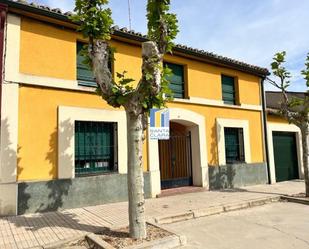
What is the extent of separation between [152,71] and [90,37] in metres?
1.43

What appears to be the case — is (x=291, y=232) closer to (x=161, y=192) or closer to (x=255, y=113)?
(x=161, y=192)

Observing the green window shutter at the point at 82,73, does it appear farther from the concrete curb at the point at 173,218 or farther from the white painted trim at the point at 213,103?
the concrete curb at the point at 173,218

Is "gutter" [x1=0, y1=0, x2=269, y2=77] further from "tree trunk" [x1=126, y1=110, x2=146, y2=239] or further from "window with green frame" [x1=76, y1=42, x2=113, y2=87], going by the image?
"tree trunk" [x1=126, y1=110, x2=146, y2=239]

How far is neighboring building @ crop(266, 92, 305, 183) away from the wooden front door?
13.5ft

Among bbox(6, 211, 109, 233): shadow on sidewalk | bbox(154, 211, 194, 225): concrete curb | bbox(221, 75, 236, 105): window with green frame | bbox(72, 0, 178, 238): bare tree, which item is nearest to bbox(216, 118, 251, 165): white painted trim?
bbox(221, 75, 236, 105): window with green frame

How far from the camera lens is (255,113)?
41.5 feet

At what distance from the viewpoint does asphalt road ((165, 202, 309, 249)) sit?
17.7ft

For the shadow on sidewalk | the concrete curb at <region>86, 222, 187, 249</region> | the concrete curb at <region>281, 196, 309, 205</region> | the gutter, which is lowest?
the concrete curb at <region>86, 222, 187, 249</region>

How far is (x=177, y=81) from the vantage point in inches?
413

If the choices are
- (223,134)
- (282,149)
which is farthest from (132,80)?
(282,149)

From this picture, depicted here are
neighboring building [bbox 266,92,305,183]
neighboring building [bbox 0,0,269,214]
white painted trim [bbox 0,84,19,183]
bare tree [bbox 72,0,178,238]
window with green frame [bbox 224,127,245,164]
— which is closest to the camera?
bare tree [bbox 72,0,178,238]

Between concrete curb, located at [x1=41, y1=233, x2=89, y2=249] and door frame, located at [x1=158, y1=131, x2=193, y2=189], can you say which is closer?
concrete curb, located at [x1=41, y1=233, x2=89, y2=249]

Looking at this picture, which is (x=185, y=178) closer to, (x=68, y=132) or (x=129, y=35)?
(x=68, y=132)

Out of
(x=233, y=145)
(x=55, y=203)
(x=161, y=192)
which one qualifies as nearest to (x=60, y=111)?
(x=55, y=203)
